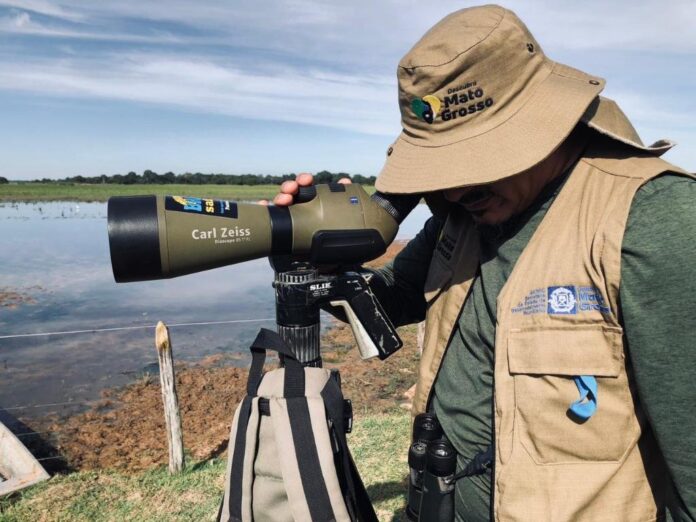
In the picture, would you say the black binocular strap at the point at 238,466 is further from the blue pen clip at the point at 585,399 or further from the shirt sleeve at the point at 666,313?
the shirt sleeve at the point at 666,313

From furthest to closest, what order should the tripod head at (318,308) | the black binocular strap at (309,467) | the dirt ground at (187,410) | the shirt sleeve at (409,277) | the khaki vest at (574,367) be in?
the dirt ground at (187,410), the shirt sleeve at (409,277), the tripod head at (318,308), the black binocular strap at (309,467), the khaki vest at (574,367)

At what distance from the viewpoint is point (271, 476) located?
4.50 feet

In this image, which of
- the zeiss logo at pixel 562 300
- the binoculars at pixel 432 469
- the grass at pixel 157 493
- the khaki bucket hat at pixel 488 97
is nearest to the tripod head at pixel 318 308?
the binoculars at pixel 432 469

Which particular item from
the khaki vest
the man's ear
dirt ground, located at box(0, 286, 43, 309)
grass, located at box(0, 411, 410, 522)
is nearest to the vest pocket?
the khaki vest

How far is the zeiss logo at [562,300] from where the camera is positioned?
1.07 m

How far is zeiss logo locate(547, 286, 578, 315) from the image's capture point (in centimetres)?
107

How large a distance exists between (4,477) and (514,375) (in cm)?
427

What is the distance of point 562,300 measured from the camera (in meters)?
1.09

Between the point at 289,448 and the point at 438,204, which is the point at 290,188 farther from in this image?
the point at 289,448

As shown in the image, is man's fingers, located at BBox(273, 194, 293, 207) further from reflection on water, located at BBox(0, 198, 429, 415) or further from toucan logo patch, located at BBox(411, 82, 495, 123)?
reflection on water, located at BBox(0, 198, 429, 415)

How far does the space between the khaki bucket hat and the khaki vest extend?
14 cm

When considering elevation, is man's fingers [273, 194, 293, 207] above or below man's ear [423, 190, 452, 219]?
above

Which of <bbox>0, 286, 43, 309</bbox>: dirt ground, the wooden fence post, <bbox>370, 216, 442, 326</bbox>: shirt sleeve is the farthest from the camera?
<bbox>0, 286, 43, 309</bbox>: dirt ground

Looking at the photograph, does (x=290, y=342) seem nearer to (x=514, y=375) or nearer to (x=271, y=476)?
(x=271, y=476)
